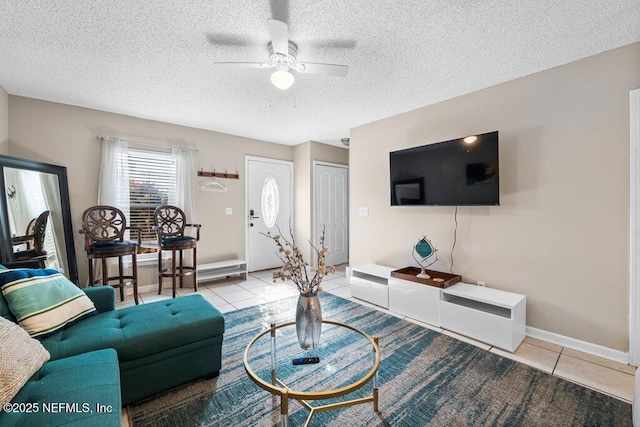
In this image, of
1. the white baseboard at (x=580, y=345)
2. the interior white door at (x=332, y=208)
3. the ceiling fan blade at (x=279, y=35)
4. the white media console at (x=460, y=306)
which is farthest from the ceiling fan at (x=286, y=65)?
the interior white door at (x=332, y=208)

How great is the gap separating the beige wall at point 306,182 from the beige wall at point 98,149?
0.69 m

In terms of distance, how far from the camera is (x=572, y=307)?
2.35 meters

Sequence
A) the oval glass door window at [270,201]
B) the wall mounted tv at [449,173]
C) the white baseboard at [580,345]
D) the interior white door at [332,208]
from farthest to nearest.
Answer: the interior white door at [332,208]
the oval glass door window at [270,201]
the wall mounted tv at [449,173]
the white baseboard at [580,345]

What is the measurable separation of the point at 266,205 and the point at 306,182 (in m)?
0.88

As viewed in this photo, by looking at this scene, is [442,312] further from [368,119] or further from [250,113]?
[250,113]

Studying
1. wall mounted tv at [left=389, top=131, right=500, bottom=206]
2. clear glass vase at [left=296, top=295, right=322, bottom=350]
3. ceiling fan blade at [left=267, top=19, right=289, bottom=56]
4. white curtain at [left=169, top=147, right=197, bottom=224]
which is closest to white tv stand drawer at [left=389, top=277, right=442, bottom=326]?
wall mounted tv at [left=389, top=131, right=500, bottom=206]

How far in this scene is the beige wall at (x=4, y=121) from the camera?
2.83 m

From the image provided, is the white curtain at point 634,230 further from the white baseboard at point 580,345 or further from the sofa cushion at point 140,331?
the sofa cushion at point 140,331

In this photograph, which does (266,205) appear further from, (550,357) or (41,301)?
(550,357)

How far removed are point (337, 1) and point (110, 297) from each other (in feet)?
8.53

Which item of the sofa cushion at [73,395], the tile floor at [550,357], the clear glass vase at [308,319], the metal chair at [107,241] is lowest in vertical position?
the tile floor at [550,357]

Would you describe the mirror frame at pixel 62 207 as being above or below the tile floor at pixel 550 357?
above

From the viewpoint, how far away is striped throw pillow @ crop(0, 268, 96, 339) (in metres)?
1.53

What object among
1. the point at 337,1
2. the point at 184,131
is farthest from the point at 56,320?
the point at 184,131
